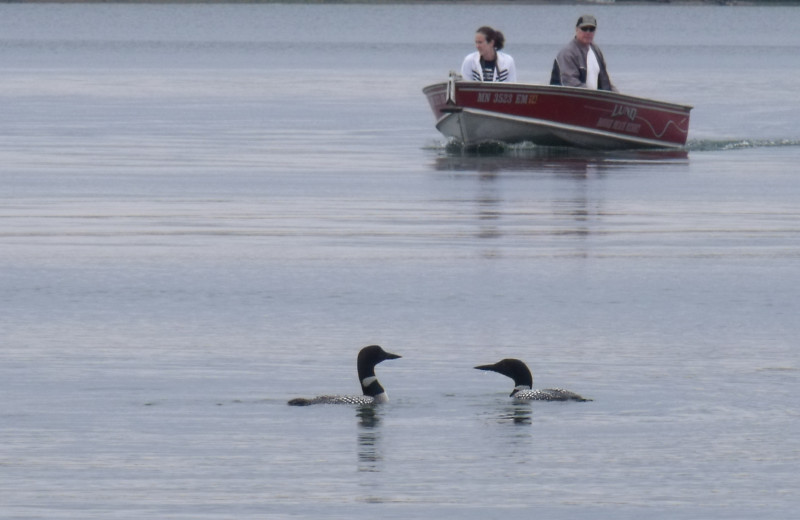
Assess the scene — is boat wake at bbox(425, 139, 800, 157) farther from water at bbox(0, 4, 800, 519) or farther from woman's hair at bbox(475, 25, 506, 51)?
woman's hair at bbox(475, 25, 506, 51)

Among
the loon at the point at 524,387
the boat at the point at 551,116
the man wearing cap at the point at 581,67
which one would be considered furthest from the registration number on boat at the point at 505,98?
the loon at the point at 524,387

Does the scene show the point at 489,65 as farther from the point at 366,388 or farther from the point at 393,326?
the point at 366,388

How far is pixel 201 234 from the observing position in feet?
59.2

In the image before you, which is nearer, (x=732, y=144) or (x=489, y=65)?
(x=489, y=65)

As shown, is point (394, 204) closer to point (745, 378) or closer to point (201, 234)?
point (201, 234)

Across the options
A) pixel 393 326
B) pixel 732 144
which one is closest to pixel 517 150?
pixel 732 144

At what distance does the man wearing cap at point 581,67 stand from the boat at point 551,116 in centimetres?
19

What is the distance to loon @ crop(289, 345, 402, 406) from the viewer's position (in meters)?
10.7

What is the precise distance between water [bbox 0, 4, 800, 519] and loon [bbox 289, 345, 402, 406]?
92 mm

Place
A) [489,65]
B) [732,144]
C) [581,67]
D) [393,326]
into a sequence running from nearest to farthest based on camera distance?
[393,326]
[581,67]
[489,65]
[732,144]

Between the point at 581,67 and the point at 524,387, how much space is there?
1624cm

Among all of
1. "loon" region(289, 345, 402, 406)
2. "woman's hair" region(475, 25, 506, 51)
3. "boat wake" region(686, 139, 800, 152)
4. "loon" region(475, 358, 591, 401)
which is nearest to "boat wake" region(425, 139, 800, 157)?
"boat wake" region(686, 139, 800, 152)

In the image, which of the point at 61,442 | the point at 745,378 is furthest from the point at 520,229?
the point at 61,442

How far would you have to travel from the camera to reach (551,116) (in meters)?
27.2
